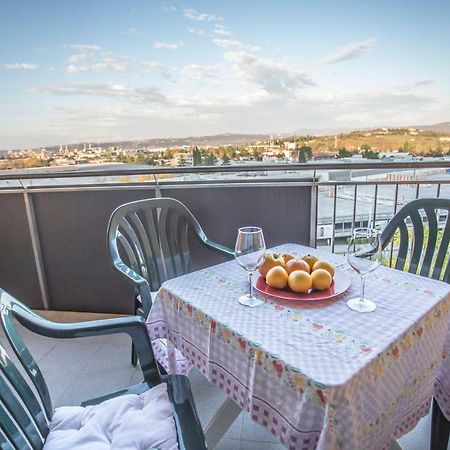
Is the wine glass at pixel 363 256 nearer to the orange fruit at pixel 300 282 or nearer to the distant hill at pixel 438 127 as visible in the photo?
the orange fruit at pixel 300 282

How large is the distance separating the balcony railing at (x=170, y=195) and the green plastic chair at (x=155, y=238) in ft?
1.26

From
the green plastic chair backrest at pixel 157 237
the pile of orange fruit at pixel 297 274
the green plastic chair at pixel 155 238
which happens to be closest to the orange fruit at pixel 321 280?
the pile of orange fruit at pixel 297 274

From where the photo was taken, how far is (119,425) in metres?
0.96

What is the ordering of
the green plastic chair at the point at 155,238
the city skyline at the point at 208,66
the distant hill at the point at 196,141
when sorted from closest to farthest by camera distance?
1. the green plastic chair at the point at 155,238
2. the distant hill at the point at 196,141
3. the city skyline at the point at 208,66

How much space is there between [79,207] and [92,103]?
1435 millimetres

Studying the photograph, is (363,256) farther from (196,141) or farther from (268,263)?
(196,141)

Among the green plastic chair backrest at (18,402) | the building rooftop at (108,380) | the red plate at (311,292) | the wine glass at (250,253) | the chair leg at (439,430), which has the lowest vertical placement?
the building rooftop at (108,380)

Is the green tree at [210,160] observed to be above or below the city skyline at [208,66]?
below

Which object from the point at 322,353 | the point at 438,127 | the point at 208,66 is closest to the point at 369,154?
the point at 438,127

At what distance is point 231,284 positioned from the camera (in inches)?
46.8

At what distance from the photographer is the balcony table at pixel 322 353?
2.29ft

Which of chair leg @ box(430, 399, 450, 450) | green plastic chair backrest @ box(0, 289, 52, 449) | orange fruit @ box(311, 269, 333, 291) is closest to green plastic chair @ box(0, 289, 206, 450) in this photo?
green plastic chair backrest @ box(0, 289, 52, 449)

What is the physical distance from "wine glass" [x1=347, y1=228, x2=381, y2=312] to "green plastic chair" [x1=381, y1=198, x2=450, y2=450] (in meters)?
0.51

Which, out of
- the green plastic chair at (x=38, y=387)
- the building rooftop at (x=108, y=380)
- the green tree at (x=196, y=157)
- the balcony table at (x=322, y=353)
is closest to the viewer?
the balcony table at (x=322, y=353)
